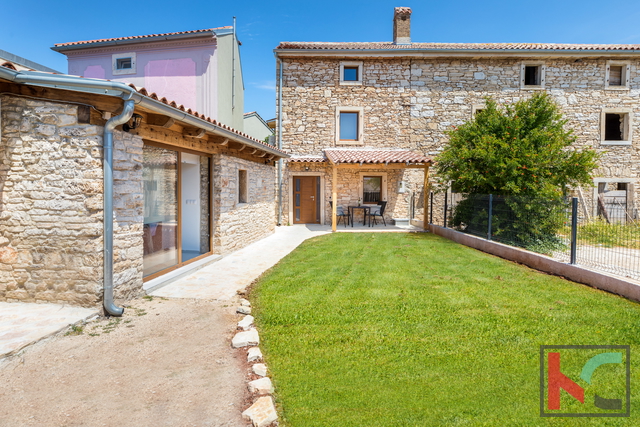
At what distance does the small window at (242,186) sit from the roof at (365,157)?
333 centimetres

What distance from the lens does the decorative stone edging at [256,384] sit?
216 cm

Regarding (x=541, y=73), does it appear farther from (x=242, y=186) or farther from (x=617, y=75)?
(x=242, y=186)

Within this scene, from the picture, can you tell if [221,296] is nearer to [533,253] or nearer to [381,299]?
[381,299]

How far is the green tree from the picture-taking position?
7.22 metres

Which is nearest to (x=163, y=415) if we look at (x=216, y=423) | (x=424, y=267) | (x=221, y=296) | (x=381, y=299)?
(x=216, y=423)

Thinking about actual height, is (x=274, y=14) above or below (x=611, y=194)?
above

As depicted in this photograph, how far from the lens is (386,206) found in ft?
46.1

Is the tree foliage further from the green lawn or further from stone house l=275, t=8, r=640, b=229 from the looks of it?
stone house l=275, t=8, r=640, b=229

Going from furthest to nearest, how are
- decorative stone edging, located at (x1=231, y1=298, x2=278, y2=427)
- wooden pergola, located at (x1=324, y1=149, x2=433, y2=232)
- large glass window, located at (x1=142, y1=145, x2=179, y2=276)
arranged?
1. wooden pergola, located at (x1=324, y1=149, x2=433, y2=232)
2. large glass window, located at (x1=142, y1=145, x2=179, y2=276)
3. decorative stone edging, located at (x1=231, y1=298, x2=278, y2=427)

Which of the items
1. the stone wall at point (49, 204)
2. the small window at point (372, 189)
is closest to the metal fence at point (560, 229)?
the small window at point (372, 189)

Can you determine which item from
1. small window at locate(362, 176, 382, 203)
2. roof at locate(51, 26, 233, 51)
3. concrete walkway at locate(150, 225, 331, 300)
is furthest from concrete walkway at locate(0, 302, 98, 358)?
small window at locate(362, 176, 382, 203)

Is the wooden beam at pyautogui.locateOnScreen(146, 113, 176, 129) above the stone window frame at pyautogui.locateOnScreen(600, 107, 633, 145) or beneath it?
beneath

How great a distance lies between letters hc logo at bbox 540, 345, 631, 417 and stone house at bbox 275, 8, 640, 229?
36.1ft

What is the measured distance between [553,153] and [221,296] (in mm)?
8208
